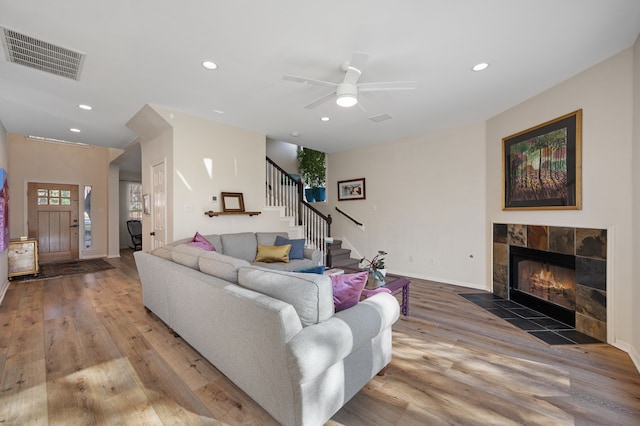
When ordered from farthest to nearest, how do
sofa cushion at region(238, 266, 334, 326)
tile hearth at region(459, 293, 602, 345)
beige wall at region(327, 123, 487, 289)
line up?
beige wall at region(327, 123, 487, 289) < tile hearth at region(459, 293, 602, 345) < sofa cushion at region(238, 266, 334, 326)

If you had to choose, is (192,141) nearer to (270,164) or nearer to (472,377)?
(270,164)

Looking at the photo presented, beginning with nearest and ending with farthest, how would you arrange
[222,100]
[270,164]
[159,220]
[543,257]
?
[543,257]
[222,100]
[159,220]
[270,164]

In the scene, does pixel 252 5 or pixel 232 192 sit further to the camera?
pixel 232 192

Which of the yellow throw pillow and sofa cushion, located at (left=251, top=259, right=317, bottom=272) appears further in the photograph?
the yellow throw pillow

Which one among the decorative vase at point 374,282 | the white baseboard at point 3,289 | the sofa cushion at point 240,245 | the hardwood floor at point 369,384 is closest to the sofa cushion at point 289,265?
the sofa cushion at point 240,245

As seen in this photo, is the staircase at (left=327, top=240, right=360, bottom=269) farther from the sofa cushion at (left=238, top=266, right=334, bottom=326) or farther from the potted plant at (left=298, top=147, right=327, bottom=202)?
the sofa cushion at (left=238, top=266, right=334, bottom=326)

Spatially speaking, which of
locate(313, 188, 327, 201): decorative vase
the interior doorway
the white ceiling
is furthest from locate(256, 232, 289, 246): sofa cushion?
the interior doorway

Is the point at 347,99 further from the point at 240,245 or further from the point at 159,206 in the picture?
the point at 159,206

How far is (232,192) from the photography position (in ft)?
15.4

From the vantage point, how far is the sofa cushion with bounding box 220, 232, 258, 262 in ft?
13.8

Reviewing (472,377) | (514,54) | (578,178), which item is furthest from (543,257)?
(514,54)

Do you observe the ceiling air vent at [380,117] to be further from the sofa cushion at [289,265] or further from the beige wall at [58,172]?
the beige wall at [58,172]

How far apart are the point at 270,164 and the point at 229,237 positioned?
193cm

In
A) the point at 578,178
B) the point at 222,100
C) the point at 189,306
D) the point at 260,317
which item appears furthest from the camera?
the point at 222,100
